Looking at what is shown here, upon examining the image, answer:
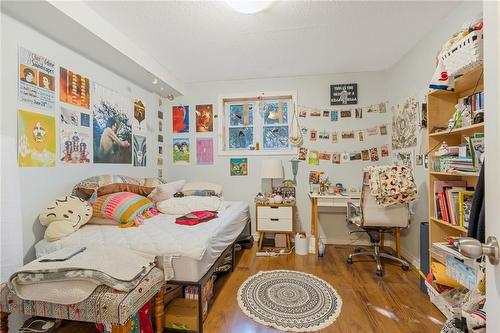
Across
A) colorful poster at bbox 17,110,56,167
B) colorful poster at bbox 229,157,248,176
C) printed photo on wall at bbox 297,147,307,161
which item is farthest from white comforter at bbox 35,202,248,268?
printed photo on wall at bbox 297,147,307,161

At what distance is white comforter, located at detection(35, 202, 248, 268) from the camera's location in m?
1.64

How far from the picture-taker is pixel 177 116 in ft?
12.5

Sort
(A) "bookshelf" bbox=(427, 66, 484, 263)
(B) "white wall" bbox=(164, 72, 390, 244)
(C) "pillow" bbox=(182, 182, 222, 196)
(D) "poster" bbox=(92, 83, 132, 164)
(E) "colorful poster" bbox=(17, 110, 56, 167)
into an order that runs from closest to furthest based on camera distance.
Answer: (E) "colorful poster" bbox=(17, 110, 56, 167)
(A) "bookshelf" bbox=(427, 66, 484, 263)
(D) "poster" bbox=(92, 83, 132, 164)
(C) "pillow" bbox=(182, 182, 222, 196)
(B) "white wall" bbox=(164, 72, 390, 244)

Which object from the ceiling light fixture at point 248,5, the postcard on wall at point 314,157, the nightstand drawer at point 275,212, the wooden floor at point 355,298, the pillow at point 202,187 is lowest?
the wooden floor at point 355,298

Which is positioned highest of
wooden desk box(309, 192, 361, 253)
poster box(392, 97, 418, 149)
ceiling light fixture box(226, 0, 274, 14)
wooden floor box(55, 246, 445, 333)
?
ceiling light fixture box(226, 0, 274, 14)

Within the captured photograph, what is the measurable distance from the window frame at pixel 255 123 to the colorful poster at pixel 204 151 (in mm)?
137

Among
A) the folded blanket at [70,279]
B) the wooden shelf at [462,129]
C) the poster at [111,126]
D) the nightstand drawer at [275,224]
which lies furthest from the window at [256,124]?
the folded blanket at [70,279]

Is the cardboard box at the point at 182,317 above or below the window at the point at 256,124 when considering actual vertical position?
below

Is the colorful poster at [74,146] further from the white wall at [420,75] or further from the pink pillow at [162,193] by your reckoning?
the white wall at [420,75]

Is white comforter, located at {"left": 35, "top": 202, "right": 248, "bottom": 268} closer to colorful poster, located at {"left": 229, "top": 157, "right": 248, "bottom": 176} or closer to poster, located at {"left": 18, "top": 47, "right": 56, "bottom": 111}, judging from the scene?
poster, located at {"left": 18, "top": 47, "right": 56, "bottom": 111}

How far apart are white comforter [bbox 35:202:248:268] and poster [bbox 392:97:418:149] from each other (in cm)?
239

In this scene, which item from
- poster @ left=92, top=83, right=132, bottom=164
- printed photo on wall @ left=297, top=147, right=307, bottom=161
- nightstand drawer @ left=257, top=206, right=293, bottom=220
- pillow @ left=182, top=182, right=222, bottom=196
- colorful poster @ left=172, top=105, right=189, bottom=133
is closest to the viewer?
poster @ left=92, top=83, right=132, bottom=164

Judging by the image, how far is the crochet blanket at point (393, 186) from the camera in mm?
2309

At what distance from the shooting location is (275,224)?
309 centimetres
